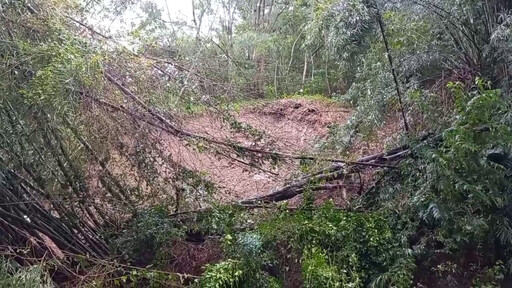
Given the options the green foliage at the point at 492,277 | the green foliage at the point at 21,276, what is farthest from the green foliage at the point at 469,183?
the green foliage at the point at 21,276

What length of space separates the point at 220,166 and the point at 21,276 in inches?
64.6

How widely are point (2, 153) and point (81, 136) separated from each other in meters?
0.45

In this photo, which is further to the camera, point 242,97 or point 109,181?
point 242,97

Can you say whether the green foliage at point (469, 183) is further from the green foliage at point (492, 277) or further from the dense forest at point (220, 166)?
the green foliage at point (492, 277)

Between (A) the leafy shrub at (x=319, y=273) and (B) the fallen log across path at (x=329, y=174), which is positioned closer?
(A) the leafy shrub at (x=319, y=273)

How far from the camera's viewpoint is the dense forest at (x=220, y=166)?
274cm

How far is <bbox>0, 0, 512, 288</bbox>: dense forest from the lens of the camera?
2.74 m

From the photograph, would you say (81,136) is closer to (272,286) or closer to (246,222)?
(246,222)

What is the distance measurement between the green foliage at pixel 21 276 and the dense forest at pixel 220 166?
0.01 meters

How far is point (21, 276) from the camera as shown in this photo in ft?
8.14

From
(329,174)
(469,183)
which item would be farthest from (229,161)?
(469,183)

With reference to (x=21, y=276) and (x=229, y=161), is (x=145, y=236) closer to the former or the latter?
(x=229, y=161)

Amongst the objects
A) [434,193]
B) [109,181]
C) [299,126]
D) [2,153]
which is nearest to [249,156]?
[109,181]

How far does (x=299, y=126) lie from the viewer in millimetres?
6449
